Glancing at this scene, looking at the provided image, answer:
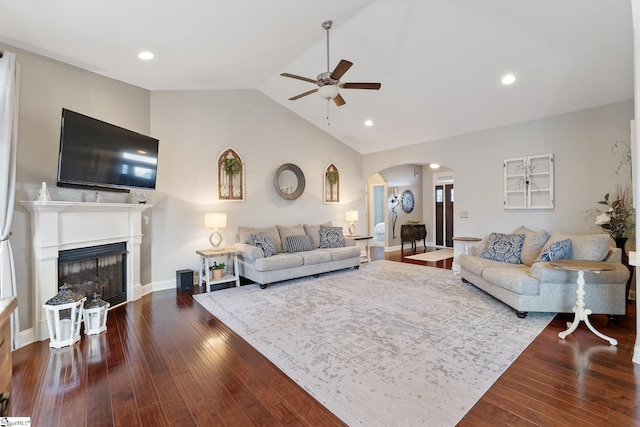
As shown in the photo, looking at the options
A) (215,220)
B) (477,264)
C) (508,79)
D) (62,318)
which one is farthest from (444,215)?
(62,318)

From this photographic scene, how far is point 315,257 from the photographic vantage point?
5.34 meters

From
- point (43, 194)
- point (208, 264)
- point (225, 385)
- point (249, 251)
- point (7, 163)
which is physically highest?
point (7, 163)

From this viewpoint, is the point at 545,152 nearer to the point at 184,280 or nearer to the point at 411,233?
the point at 411,233

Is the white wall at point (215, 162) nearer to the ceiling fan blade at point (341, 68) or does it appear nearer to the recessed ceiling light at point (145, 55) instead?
the recessed ceiling light at point (145, 55)

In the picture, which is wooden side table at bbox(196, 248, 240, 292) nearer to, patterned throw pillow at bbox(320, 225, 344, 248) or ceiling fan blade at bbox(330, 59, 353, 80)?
patterned throw pillow at bbox(320, 225, 344, 248)

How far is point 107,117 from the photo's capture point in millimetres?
3969

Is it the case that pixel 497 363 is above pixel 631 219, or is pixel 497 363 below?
below

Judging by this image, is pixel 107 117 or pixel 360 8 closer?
pixel 360 8

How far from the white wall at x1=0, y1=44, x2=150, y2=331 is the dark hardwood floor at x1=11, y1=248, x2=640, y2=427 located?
0.91 m

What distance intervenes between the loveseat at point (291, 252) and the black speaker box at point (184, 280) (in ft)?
2.64

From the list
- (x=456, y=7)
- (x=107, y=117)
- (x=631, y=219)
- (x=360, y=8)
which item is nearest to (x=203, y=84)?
(x=107, y=117)

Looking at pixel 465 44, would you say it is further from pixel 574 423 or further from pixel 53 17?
pixel 53 17

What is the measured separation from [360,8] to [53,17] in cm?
302

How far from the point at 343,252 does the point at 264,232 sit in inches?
60.6
